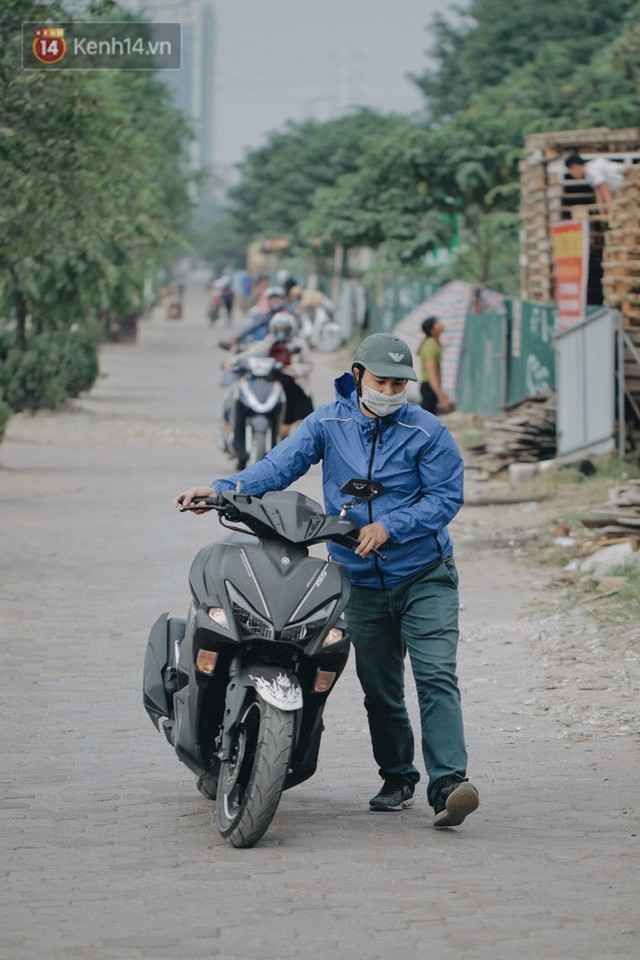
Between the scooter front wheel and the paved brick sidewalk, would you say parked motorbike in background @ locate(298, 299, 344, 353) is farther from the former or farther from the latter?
the scooter front wheel

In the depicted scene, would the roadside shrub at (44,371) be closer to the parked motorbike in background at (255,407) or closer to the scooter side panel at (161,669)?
the parked motorbike in background at (255,407)

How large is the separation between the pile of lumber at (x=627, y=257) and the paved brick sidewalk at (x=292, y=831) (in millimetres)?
5736

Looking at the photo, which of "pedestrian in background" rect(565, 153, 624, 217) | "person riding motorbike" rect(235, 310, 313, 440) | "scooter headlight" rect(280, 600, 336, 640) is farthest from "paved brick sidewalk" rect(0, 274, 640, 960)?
"pedestrian in background" rect(565, 153, 624, 217)

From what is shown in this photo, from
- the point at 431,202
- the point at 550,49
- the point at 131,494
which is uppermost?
the point at 550,49

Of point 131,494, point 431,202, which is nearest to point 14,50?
point 131,494

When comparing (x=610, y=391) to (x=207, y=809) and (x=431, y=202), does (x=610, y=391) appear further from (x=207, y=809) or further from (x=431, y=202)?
(x=431, y=202)

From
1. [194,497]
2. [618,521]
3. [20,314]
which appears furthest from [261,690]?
[20,314]

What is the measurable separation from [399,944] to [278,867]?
0.85 m

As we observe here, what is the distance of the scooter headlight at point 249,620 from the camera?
554 cm

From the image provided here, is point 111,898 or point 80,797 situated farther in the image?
point 80,797

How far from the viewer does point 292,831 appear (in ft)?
19.7

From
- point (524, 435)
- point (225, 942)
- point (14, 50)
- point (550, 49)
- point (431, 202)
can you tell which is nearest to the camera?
point (225, 942)

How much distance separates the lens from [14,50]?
17141 millimetres

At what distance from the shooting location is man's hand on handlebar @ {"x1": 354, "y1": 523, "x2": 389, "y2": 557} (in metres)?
5.86
